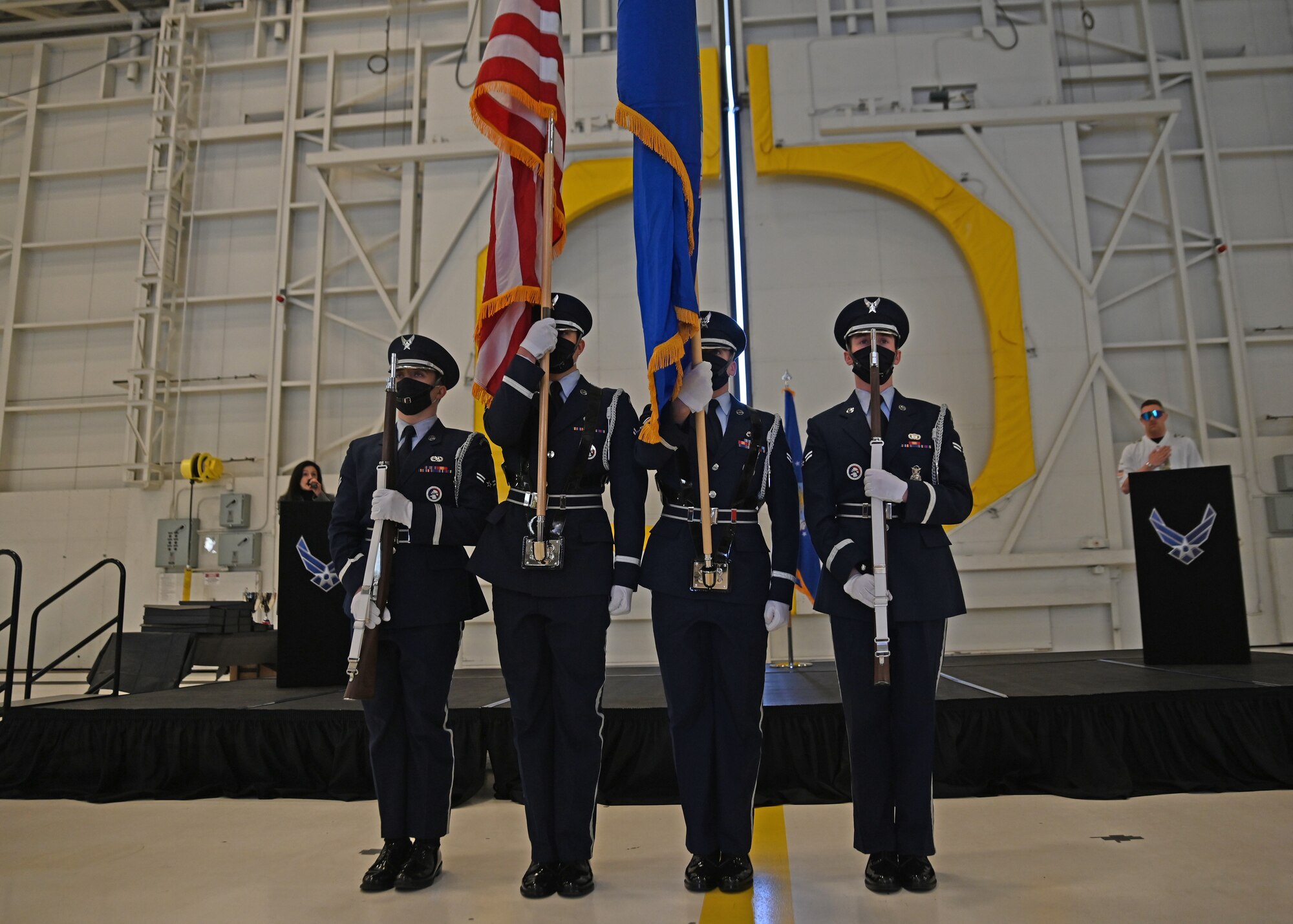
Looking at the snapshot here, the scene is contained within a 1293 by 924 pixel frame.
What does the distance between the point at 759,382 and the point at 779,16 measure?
390 cm

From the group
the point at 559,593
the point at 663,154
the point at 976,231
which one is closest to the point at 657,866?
the point at 559,593

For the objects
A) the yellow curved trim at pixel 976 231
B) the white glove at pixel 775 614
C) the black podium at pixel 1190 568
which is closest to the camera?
the white glove at pixel 775 614

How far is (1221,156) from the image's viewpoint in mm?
8469

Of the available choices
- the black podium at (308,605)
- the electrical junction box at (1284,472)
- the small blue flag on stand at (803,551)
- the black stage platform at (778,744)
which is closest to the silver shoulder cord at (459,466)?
the black stage platform at (778,744)

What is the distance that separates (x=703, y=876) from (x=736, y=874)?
0.29 feet

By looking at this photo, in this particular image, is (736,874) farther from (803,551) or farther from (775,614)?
(803,551)

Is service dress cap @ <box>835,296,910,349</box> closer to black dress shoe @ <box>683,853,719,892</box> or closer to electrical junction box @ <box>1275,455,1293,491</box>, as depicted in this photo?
black dress shoe @ <box>683,853,719,892</box>

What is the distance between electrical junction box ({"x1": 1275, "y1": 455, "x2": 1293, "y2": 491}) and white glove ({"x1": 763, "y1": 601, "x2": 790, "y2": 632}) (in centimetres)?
753

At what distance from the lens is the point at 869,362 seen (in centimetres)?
260

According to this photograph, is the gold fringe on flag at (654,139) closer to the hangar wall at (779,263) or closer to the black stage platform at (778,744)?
the black stage platform at (778,744)

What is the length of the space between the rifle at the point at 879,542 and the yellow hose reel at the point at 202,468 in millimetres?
8112

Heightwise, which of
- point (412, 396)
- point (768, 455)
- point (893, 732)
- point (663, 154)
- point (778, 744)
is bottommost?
point (778, 744)

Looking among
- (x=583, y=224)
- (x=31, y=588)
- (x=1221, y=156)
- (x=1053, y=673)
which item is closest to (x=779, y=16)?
(x=583, y=224)

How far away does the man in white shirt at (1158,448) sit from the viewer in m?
5.28
